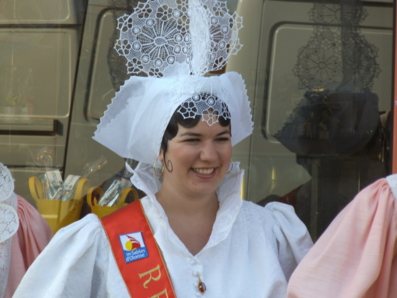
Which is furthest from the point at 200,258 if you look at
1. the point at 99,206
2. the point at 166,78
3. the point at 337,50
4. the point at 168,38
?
the point at 337,50

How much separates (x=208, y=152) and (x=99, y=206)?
0.92m

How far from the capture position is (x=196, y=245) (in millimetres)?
1928

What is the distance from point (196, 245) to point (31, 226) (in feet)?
2.09

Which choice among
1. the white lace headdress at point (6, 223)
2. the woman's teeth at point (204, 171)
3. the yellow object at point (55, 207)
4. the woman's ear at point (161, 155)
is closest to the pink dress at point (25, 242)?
the white lace headdress at point (6, 223)

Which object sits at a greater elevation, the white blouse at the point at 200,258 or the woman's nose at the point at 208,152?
the woman's nose at the point at 208,152

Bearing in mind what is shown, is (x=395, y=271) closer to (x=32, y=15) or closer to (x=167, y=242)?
(x=167, y=242)

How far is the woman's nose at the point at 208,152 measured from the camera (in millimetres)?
1820

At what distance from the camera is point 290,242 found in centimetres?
193

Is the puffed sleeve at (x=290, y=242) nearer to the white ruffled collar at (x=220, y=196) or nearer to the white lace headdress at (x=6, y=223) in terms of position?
the white ruffled collar at (x=220, y=196)

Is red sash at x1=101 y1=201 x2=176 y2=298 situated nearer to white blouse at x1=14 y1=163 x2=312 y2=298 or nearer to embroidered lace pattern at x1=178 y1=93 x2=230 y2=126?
white blouse at x1=14 y1=163 x2=312 y2=298

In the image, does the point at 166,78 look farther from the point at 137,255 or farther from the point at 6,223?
the point at 6,223

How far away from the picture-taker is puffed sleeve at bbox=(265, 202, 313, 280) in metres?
1.93

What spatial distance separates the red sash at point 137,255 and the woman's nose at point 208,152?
32 centimetres

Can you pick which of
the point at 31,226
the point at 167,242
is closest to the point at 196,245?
the point at 167,242
